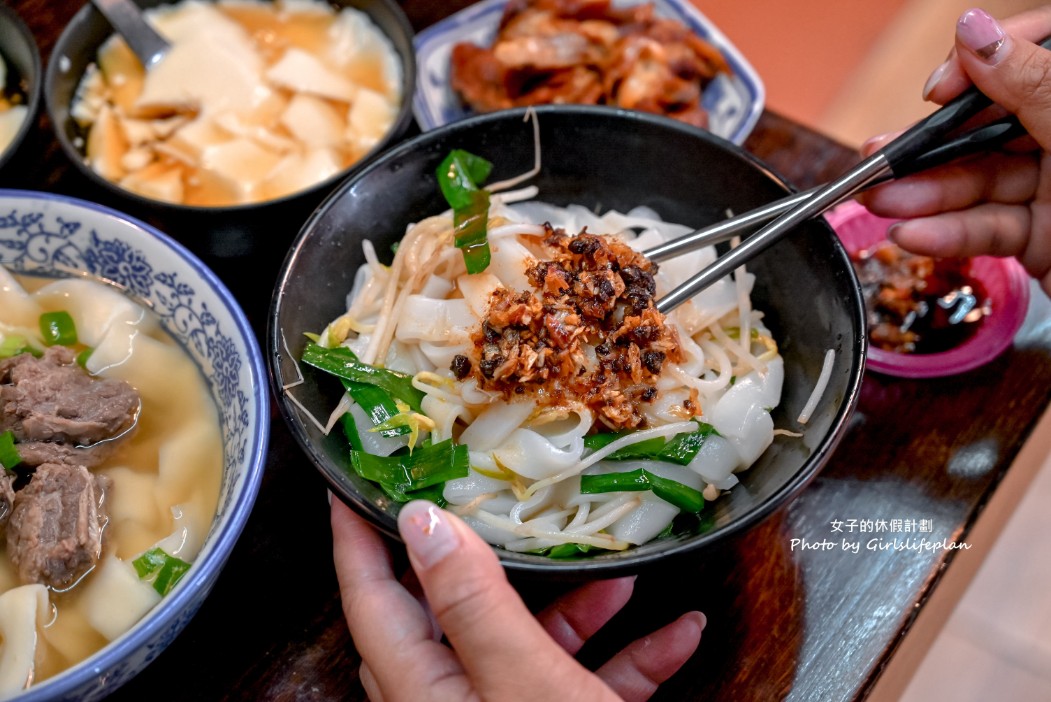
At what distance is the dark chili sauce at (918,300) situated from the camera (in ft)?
6.64

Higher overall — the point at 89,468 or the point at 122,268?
the point at 122,268

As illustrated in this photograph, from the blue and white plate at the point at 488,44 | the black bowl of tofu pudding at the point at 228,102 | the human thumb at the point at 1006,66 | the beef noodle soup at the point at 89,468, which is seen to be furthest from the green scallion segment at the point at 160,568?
the human thumb at the point at 1006,66

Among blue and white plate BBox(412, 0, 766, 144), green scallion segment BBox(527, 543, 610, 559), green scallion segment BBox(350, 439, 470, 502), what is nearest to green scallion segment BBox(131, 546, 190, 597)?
green scallion segment BBox(350, 439, 470, 502)

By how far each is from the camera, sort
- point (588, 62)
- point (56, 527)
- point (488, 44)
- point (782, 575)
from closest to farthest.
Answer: point (56, 527) → point (782, 575) → point (588, 62) → point (488, 44)

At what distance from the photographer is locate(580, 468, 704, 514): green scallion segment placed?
57.9 inches

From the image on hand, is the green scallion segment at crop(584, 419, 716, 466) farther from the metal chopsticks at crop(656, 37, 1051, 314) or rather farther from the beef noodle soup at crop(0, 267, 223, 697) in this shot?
the beef noodle soup at crop(0, 267, 223, 697)

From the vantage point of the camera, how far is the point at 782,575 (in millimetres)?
1734

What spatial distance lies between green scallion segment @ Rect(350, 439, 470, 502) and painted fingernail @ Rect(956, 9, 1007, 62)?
1.15 m

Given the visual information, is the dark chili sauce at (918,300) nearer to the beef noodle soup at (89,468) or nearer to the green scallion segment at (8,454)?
the beef noodle soup at (89,468)

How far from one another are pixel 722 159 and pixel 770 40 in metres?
2.20

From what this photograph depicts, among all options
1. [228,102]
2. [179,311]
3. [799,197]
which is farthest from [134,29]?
[799,197]

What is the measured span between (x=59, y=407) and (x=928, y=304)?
1842 millimetres

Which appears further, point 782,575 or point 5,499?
point 782,575

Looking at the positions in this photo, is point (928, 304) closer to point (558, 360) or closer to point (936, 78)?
point (936, 78)
